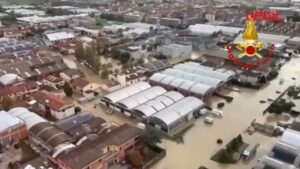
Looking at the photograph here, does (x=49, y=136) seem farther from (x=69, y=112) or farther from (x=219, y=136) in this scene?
(x=219, y=136)

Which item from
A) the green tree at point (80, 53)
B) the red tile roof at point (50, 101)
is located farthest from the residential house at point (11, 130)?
the green tree at point (80, 53)

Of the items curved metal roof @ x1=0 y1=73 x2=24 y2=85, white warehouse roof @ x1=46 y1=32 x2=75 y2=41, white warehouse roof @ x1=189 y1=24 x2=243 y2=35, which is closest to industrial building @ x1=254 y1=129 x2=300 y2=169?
curved metal roof @ x1=0 y1=73 x2=24 y2=85

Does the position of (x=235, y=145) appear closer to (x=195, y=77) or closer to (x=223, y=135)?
(x=223, y=135)

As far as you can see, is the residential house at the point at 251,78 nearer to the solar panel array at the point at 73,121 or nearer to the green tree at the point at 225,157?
the green tree at the point at 225,157

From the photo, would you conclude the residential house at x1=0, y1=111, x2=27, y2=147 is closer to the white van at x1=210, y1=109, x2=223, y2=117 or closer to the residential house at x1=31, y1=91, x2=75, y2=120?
the residential house at x1=31, y1=91, x2=75, y2=120

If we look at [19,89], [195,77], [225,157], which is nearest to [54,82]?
[19,89]
